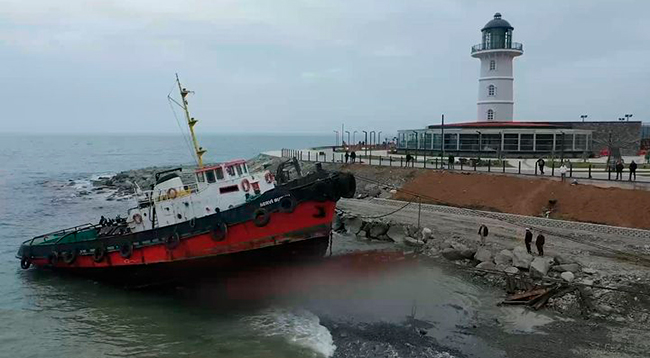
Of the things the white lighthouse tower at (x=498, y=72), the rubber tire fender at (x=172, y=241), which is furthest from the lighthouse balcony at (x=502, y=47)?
the rubber tire fender at (x=172, y=241)

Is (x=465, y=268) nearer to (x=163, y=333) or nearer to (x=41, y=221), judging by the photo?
(x=163, y=333)

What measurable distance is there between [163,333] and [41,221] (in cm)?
2306

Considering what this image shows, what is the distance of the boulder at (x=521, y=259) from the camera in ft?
54.2

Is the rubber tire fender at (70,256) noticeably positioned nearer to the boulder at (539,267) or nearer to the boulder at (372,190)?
the boulder at (539,267)

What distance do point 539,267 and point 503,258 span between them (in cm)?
178

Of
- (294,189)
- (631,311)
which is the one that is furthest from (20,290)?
(631,311)

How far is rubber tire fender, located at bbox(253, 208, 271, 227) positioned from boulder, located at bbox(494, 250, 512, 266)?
8.17 m

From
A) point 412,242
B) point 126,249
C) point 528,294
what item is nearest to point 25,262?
point 126,249

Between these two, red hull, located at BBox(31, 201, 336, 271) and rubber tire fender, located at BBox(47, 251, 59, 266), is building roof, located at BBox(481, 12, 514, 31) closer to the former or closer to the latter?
red hull, located at BBox(31, 201, 336, 271)

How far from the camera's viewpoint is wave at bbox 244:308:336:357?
1240cm

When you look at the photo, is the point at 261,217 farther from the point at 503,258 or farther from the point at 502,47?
the point at 502,47

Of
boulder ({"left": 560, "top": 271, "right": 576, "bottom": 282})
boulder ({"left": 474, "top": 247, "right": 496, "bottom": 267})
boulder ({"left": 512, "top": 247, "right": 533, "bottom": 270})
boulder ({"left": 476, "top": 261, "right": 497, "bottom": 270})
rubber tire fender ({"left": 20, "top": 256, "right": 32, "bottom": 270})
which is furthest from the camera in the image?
rubber tire fender ({"left": 20, "top": 256, "right": 32, "bottom": 270})

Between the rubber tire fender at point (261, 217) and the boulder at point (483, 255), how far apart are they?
774cm

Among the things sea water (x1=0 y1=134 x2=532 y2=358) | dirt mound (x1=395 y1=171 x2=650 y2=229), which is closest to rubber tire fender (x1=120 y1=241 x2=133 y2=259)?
sea water (x1=0 y1=134 x2=532 y2=358)
